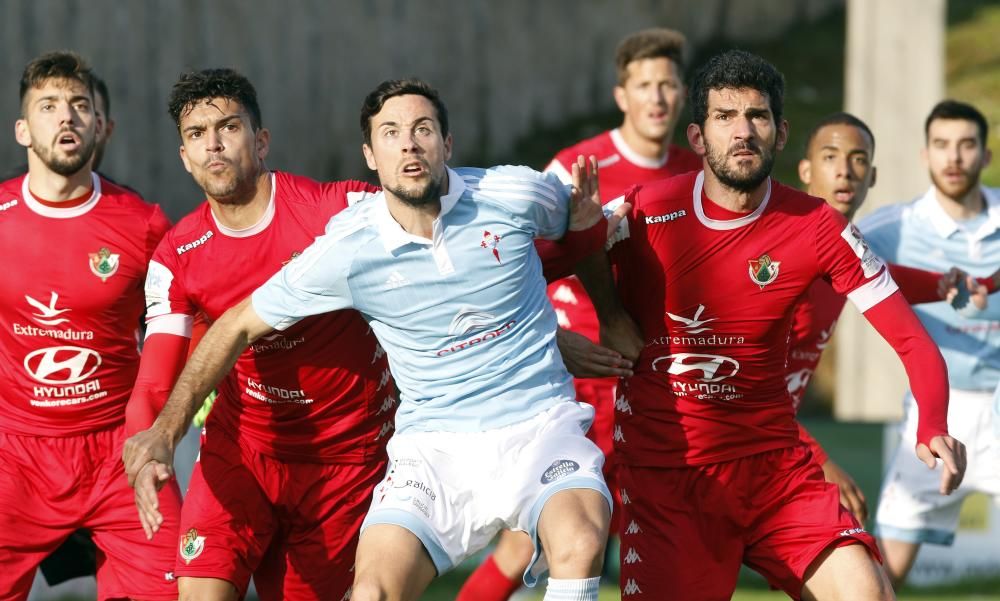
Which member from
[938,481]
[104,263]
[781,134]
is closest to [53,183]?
[104,263]

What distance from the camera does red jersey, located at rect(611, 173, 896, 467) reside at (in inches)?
240

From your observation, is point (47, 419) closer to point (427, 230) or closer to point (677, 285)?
point (427, 230)

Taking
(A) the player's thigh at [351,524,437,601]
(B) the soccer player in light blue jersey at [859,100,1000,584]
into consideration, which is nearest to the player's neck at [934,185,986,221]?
(B) the soccer player in light blue jersey at [859,100,1000,584]

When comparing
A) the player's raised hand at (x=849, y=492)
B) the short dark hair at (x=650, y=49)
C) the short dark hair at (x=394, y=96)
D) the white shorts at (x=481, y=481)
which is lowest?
the player's raised hand at (x=849, y=492)

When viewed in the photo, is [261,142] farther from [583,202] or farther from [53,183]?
[583,202]

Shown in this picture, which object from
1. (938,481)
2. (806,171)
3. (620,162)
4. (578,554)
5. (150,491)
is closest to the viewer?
(578,554)

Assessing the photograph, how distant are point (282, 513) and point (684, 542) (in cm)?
172

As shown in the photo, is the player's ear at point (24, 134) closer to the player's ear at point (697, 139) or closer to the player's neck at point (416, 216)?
the player's neck at point (416, 216)

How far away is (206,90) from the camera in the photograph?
6363mm

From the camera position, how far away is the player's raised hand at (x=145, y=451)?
5.69m

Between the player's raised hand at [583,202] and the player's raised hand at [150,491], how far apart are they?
1.81 metres

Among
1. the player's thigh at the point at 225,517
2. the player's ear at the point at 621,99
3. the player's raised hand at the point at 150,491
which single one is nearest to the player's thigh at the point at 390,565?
the player's raised hand at the point at 150,491

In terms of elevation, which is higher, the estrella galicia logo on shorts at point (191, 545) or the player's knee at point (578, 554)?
the player's knee at point (578, 554)

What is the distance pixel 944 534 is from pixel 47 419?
4.67 metres
